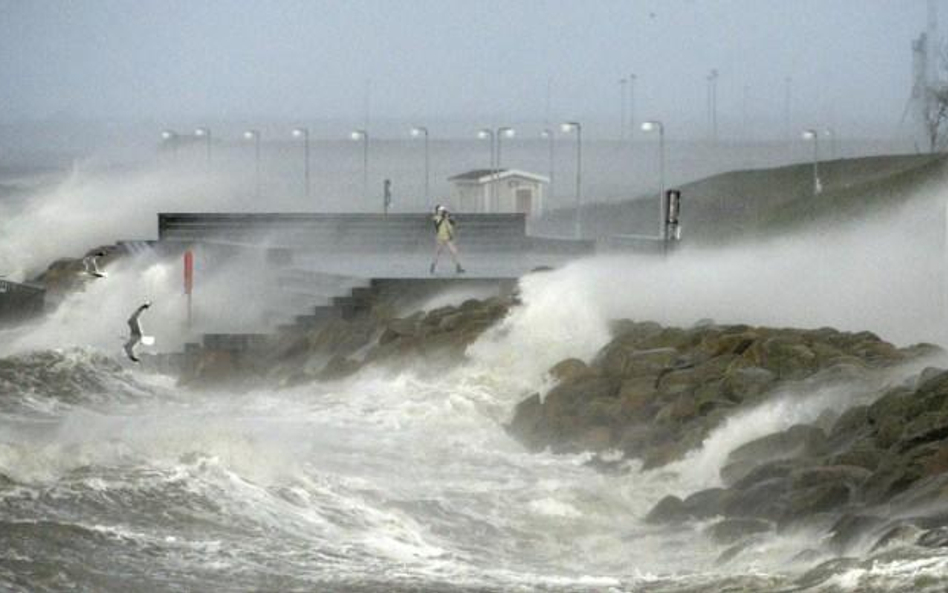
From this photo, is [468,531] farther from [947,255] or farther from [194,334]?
[194,334]

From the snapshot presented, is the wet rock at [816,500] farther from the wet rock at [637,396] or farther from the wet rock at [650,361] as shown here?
the wet rock at [650,361]

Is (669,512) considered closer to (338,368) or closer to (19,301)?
(338,368)

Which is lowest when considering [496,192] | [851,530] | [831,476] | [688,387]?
[851,530]

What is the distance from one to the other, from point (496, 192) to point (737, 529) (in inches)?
1253

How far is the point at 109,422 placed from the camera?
62.2 feet

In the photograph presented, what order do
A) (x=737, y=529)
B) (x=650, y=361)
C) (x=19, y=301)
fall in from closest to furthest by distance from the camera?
(x=737, y=529) < (x=650, y=361) < (x=19, y=301)

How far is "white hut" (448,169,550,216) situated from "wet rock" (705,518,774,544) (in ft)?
101

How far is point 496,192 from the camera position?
44.1 meters

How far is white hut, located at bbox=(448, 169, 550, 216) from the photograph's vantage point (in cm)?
4359

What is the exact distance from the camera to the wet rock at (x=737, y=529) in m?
12.4

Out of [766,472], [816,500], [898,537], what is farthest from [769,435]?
[898,537]

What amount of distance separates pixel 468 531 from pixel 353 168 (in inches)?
Result: 1935

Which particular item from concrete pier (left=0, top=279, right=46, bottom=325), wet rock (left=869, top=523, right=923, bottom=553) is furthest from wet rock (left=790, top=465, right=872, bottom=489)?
concrete pier (left=0, top=279, right=46, bottom=325)

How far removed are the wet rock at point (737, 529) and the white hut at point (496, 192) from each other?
3082cm
